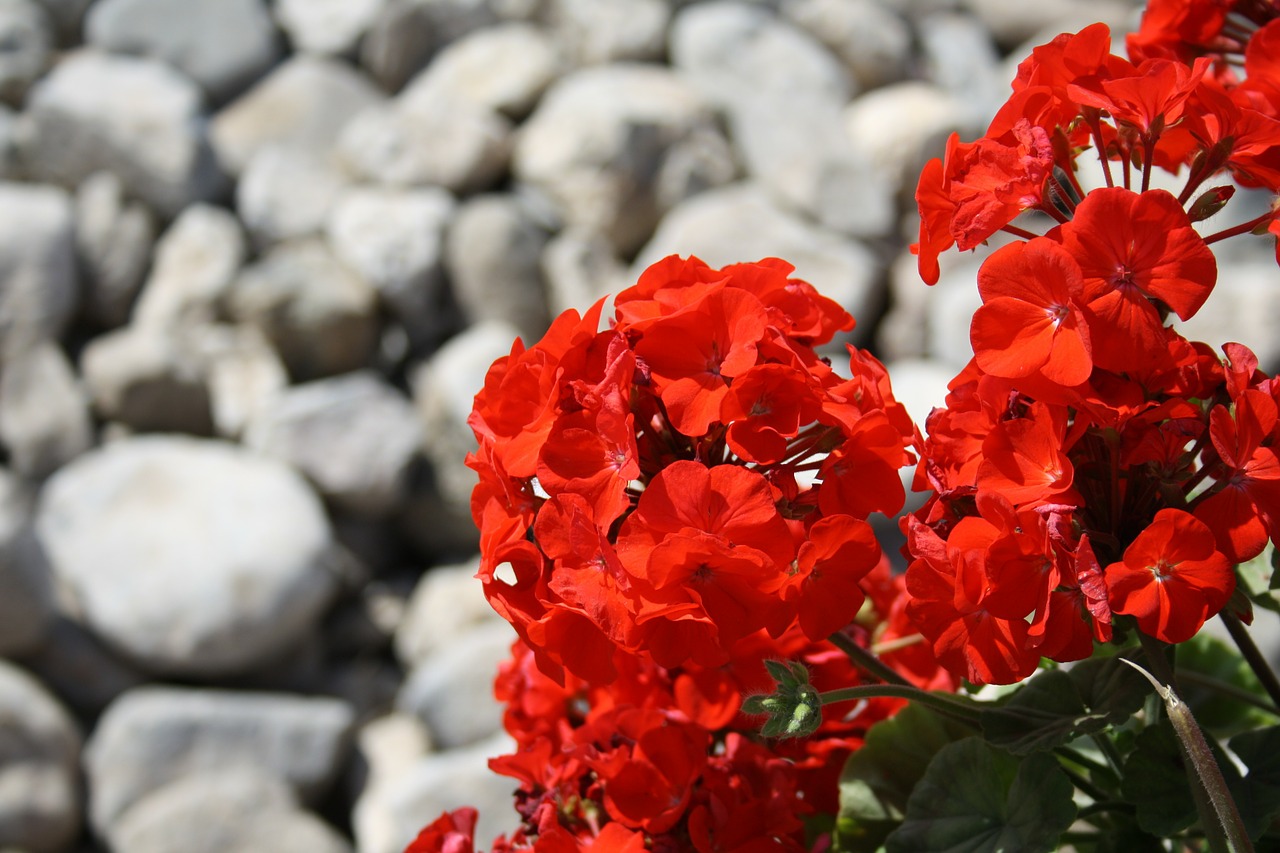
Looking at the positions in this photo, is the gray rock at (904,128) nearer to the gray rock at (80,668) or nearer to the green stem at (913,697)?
the gray rock at (80,668)

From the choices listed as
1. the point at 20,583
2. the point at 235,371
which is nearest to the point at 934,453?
the point at 20,583

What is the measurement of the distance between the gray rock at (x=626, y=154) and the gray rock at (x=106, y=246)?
1.38 metres

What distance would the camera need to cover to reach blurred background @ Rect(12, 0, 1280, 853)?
3.26 metres

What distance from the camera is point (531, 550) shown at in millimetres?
422

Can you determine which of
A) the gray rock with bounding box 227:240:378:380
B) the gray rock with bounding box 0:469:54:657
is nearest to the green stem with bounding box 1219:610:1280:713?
the gray rock with bounding box 0:469:54:657

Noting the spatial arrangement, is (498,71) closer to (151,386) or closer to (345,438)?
(345,438)

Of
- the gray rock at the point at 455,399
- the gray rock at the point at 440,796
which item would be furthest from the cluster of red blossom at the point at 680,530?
the gray rock at the point at 455,399

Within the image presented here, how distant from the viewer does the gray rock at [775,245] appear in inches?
146

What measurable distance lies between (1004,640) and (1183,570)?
6 cm

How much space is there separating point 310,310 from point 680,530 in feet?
12.1

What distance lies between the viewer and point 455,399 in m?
3.77

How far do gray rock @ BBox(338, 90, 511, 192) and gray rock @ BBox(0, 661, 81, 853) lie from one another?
6.36 feet

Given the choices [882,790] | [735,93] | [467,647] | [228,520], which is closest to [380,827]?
[467,647]

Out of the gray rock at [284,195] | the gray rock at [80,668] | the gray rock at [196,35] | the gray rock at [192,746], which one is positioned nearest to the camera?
the gray rock at [192,746]
